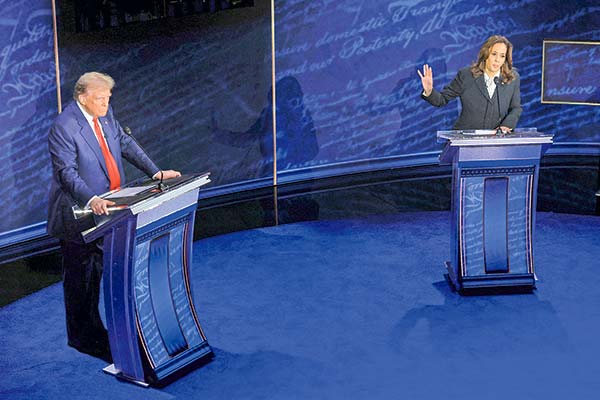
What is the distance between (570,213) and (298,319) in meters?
3.36

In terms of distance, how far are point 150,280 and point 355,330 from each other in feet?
4.46

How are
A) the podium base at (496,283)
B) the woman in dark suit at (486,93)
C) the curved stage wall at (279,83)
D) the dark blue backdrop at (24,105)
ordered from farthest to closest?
the curved stage wall at (279,83) < the dark blue backdrop at (24,105) < the woman in dark suit at (486,93) < the podium base at (496,283)

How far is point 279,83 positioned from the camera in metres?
8.38

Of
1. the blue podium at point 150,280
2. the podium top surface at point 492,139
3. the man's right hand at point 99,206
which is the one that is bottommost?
the blue podium at point 150,280

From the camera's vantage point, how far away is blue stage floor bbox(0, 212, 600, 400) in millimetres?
4043

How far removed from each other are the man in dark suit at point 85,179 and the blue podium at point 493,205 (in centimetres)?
186

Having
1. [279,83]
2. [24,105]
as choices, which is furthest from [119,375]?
[279,83]

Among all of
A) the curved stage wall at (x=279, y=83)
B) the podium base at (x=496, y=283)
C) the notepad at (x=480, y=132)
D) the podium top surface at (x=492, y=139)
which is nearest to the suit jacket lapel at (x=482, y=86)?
the notepad at (x=480, y=132)

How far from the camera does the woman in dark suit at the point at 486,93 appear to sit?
543 centimetres

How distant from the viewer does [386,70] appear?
8.94 metres

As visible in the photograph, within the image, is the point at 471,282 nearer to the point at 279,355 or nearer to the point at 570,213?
the point at 279,355

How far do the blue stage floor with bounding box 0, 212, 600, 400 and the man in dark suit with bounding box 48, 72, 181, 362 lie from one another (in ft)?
0.71

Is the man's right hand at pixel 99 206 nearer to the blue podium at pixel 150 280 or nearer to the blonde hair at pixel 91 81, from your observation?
the blue podium at pixel 150 280

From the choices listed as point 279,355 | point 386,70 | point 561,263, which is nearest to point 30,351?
point 279,355
